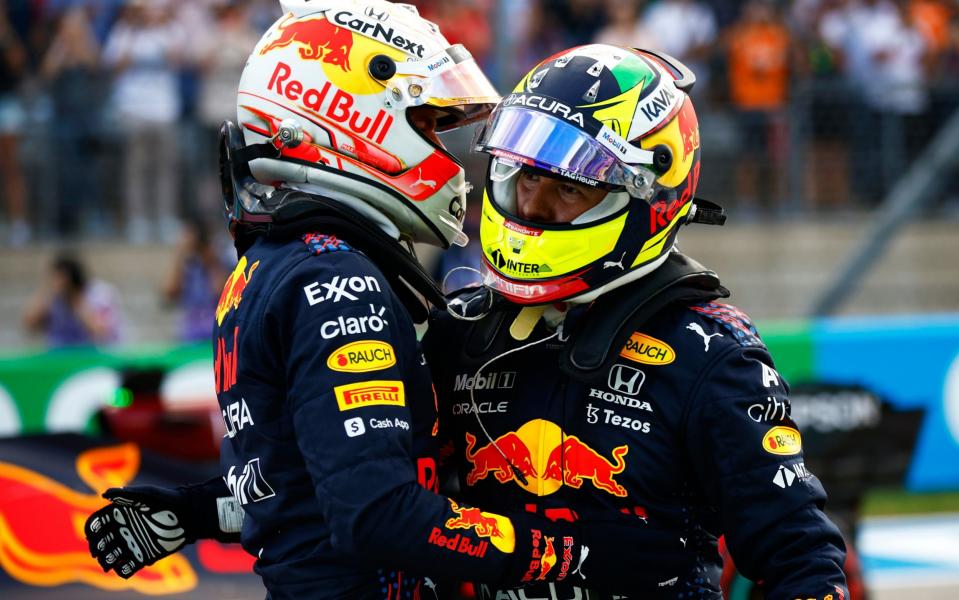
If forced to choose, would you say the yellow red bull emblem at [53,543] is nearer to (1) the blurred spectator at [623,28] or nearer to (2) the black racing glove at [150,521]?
(2) the black racing glove at [150,521]

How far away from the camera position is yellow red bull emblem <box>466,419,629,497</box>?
285 cm

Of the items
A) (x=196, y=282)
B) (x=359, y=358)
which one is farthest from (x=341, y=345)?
(x=196, y=282)

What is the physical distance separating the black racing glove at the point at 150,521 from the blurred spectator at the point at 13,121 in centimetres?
656

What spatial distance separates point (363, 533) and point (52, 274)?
274 inches

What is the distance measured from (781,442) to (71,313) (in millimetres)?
6887

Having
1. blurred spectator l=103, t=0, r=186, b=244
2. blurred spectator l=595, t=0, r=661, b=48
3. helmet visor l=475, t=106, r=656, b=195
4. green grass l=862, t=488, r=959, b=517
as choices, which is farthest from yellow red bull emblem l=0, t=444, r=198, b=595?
blurred spectator l=595, t=0, r=661, b=48

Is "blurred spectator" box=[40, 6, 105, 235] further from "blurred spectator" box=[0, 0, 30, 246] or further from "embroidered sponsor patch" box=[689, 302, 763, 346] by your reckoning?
"embroidered sponsor patch" box=[689, 302, 763, 346]

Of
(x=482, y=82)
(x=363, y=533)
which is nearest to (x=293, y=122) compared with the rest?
(x=482, y=82)

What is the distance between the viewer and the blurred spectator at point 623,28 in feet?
33.1

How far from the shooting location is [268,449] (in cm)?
281

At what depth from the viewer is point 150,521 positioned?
10.7 ft

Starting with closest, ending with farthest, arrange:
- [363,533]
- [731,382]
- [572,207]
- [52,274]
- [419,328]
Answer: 1. [363,533]
2. [731,382]
3. [572,207]
4. [419,328]
5. [52,274]

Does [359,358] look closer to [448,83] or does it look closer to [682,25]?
[448,83]

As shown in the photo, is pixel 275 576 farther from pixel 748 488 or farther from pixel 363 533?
pixel 748 488
